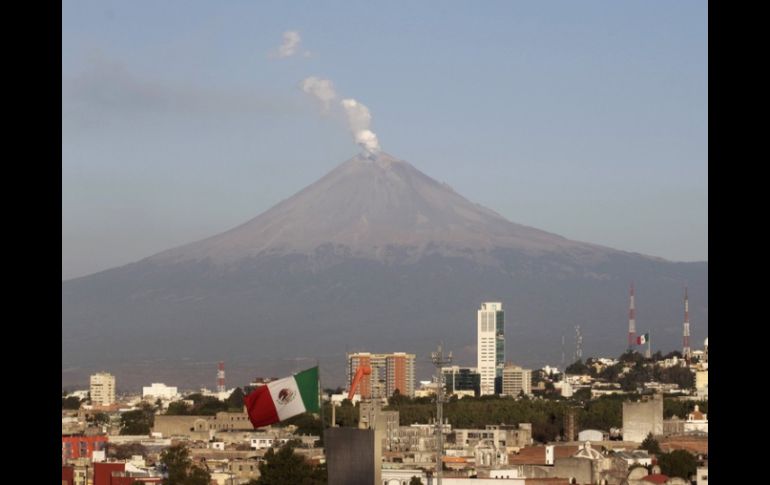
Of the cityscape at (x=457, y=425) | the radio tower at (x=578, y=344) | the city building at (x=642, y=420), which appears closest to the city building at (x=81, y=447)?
the cityscape at (x=457, y=425)

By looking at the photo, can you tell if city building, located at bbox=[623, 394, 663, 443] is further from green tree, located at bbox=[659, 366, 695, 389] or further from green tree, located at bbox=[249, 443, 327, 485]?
green tree, located at bbox=[659, 366, 695, 389]

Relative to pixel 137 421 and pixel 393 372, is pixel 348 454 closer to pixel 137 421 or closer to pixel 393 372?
pixel 137 421

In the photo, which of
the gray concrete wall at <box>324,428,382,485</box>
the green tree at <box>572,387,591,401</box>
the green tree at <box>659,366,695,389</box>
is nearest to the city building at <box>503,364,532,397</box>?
the green tree at <box>572,387,591,401</box>

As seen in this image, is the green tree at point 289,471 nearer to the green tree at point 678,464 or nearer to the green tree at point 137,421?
the green tree at point 678,464

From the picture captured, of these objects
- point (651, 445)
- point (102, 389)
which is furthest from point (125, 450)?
point (102, 389)
